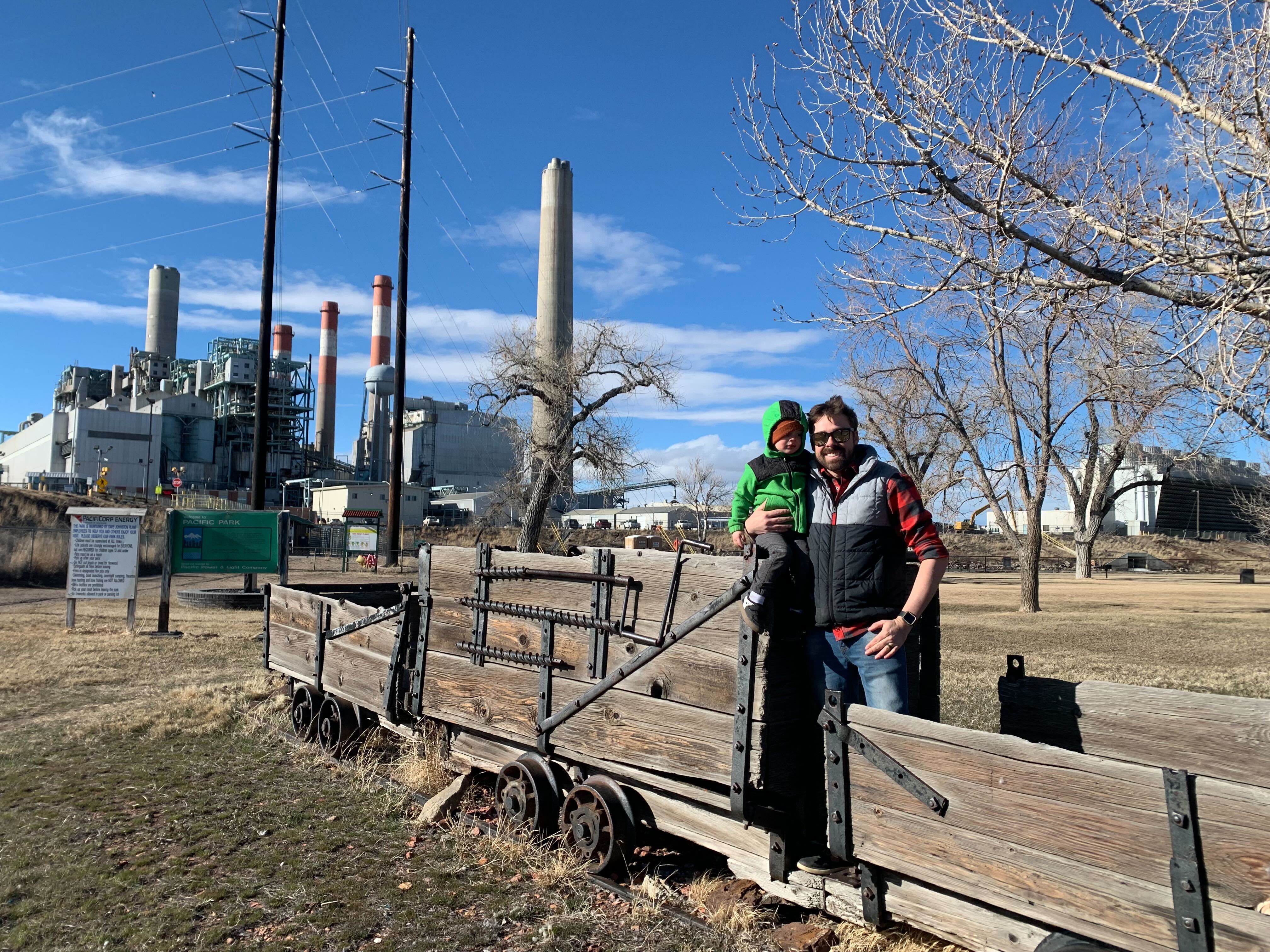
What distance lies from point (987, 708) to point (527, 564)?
5.45 meters

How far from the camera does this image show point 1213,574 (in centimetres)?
5891

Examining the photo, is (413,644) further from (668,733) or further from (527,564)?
(668,733)

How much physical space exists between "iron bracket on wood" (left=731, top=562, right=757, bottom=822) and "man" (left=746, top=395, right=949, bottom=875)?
0.30 m

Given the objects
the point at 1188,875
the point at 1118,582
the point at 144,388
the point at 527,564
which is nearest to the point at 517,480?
the point at 527,564

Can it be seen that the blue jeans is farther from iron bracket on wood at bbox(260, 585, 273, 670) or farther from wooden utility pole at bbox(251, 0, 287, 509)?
wooden utility pole at bbox(251, 0, 287, 509)

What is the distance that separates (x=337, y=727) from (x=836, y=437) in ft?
15.1

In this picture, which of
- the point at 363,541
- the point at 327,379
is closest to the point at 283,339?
the point at 327,379

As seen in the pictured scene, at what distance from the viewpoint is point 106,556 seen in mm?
13516

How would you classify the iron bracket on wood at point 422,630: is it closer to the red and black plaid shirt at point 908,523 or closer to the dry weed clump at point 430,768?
the dry weed clump at point 430,768

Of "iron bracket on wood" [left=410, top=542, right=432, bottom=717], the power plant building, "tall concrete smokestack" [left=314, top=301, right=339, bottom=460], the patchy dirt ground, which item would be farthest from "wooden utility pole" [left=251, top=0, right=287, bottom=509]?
"tall concrete smokestack" [left=314, top=301, right=339, bottom=460]

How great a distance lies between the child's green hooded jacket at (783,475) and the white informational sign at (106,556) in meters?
12.3

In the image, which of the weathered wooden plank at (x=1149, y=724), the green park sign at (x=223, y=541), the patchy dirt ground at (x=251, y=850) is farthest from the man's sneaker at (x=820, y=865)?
the green park sign at (x=223, y=541)

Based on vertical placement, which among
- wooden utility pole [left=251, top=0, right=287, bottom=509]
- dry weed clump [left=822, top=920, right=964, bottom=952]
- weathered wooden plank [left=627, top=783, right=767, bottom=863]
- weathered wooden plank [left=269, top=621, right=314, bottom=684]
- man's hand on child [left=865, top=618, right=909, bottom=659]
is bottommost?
dry weed clump [left=822, top=920, right=964, bottom=952]

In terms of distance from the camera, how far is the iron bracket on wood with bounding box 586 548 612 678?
13.8ft
